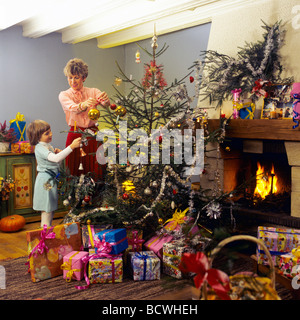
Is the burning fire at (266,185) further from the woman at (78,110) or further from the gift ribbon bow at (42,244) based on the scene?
the gift ribbon bow at (42,244)

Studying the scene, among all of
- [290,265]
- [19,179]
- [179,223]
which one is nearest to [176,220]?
[179,223]

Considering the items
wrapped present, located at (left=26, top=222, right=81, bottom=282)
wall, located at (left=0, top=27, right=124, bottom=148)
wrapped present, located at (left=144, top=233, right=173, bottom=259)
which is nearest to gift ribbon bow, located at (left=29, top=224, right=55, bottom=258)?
wrapped present, located at (left=26, top=222, right=81, bottom=282)

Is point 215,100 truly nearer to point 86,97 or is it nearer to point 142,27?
point 86,97

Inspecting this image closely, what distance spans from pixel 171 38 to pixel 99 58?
120 cm

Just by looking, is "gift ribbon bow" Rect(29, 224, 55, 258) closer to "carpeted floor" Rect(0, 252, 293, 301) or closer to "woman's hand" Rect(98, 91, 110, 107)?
"carpeted floor" Rect(0, 252, 293, 301)

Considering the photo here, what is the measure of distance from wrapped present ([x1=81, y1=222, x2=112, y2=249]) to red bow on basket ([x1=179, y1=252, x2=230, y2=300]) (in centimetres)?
185

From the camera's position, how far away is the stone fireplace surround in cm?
315

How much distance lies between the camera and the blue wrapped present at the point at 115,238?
2875 mm

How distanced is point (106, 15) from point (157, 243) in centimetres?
285

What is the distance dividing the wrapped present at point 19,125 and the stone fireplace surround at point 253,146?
7.72 feet

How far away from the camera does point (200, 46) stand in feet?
15.7
